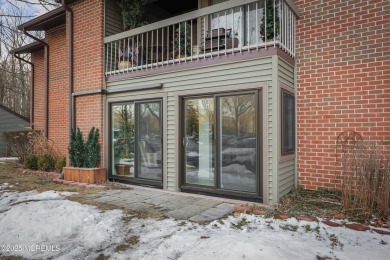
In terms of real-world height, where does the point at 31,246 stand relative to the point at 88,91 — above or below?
below

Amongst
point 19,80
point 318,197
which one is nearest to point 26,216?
point 318,197

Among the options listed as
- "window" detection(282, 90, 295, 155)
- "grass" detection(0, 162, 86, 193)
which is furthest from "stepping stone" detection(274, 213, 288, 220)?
"grass" detection(0, 162, 86, 193)

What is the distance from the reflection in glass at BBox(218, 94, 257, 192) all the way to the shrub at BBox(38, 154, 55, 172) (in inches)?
213

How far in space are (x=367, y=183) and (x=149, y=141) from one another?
4018 mm

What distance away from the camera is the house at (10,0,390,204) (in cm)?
438

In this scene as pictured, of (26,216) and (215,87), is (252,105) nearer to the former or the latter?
Answer: (215,87)

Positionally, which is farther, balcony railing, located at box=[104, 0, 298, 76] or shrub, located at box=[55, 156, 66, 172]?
shrub, located at box=[55, 156, 66, 172]

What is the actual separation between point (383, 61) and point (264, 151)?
2.37m

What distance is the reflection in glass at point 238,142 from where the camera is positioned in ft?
15.0

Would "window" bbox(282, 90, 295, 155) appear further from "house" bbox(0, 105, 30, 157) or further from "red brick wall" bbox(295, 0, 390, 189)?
"house" bbox(0, 105, 30, 157)

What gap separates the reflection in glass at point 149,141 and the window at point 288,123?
2499 millimetres

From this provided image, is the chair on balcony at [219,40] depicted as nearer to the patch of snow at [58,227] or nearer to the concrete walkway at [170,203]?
the concrete walkway at [170,203]

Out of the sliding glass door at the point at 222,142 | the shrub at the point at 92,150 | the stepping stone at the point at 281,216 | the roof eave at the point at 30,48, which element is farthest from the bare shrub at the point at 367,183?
the roof eave at the point at 30,48

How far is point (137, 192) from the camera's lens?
17.7 ft
